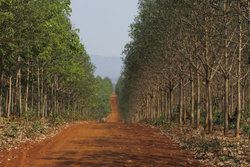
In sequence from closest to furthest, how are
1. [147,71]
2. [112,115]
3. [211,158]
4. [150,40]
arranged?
[211,158], [150,40], [147,71], [112,115]

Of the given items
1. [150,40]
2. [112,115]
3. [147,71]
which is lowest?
[112,115]

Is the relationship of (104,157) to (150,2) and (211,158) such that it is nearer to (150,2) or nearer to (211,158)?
(211,158)

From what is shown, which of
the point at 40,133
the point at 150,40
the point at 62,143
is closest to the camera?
the point at 62,143

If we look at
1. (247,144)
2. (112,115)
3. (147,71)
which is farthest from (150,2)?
(112,115)

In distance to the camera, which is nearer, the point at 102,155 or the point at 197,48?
the point at 102,155

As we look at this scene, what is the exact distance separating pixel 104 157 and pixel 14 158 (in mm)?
4099

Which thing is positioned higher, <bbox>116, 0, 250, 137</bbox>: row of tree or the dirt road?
<bbox>116, 0, 250, 137</bbox>: row of tree

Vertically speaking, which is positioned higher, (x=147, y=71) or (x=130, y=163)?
(x=147, y=71)

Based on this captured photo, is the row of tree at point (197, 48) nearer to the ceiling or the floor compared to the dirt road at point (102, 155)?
nearer to the ceiling

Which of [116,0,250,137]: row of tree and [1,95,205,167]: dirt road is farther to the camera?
[116,0,250,137]: row of tree

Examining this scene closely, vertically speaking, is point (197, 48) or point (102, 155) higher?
point (197, 48)

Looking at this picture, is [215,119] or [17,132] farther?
[215,119]

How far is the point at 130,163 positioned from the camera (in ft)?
43.2

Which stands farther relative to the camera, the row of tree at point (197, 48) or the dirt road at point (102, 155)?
the row of tree at point (197, 48)
